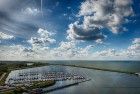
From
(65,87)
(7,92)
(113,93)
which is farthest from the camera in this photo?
(65,87)

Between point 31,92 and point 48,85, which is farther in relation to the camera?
point 48,85

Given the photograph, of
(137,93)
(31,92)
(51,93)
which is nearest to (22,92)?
(31,92)

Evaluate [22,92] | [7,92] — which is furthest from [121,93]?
[7,92]

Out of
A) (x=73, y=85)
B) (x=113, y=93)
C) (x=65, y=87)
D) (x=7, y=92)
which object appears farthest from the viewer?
(x=73, y=85)

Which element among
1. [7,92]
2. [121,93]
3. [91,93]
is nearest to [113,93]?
[121,93]

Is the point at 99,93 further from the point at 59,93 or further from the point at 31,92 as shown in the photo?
the point at 31,92

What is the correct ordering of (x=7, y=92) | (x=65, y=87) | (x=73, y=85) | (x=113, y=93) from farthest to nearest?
(x=73, y=85) → (x=65, y=87) → (x=113, y=93) → (x=7, y=92)

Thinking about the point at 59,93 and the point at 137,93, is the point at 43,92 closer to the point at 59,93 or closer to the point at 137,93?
the point at 59,93

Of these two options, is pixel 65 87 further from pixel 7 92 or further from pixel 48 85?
pixel 7 92
